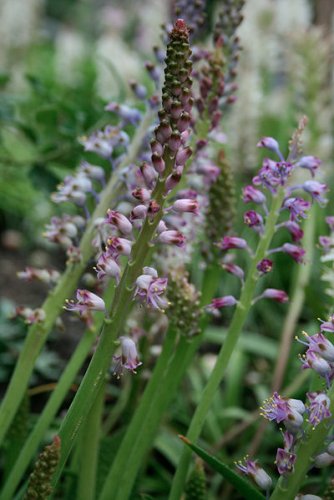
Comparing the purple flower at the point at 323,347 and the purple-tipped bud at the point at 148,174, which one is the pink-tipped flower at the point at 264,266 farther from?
the purple-tipped bud at the point at 148,174

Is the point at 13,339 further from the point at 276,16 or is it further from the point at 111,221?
the point at 276,16

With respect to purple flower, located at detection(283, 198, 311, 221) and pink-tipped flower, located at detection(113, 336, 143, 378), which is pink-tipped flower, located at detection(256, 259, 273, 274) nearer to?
purple flower, located at detection(283, 198, 311, 221)

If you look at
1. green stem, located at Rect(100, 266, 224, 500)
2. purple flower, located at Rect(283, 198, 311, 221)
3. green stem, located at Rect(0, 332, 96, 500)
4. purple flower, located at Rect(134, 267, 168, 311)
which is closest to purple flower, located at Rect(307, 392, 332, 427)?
purple flower, located at Rect(134, 267, 168, 311)

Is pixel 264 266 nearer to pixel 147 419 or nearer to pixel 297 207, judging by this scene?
pixel 297 207

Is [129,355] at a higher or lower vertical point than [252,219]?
lower

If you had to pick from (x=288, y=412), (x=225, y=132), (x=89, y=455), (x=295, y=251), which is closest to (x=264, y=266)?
(x=295, y=251)

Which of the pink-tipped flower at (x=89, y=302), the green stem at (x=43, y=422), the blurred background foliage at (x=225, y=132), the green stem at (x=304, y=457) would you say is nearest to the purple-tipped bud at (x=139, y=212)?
the pink-tipped flower at (x=89, y=302)
